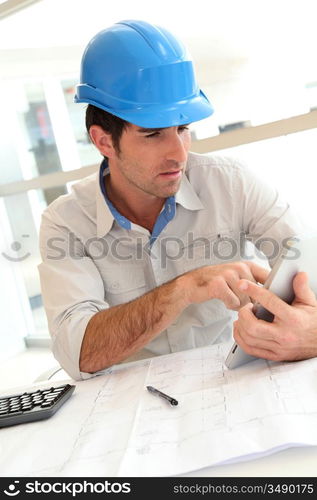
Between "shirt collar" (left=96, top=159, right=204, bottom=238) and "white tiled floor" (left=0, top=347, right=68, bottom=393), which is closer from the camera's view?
"shirt collar" (left=96, top=159, right=204, bottom=238)

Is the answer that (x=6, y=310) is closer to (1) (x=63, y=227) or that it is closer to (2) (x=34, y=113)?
(2) (x=34, y=113)

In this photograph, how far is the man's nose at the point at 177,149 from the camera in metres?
1.35

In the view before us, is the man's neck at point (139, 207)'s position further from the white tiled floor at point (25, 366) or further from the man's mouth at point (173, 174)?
the white tiled floor at point (25, 366)

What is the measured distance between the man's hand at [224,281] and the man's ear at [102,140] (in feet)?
1.91

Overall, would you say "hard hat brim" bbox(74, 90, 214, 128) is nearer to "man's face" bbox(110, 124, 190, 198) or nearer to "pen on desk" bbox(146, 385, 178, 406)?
"man's face" bbox(110, 124, 190, 198)

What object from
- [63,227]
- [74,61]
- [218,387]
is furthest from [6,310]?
[218,387]

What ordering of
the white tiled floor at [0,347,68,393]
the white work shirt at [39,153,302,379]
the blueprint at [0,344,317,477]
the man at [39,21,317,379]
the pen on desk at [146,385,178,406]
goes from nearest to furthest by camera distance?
the blueprint at [0,344,317,477] < the pen on desk at [146,385,178,406] < the man at [39,21,317,379] < the white work shirt at [39,153,302,379] < the white tiled floor at [0,347,68,393]

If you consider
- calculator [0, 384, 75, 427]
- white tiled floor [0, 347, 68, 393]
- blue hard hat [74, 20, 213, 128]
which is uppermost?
blue hard hat [74, 20, 213, 128]

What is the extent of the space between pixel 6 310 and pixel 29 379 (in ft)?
2.07

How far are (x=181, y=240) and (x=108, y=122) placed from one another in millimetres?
438

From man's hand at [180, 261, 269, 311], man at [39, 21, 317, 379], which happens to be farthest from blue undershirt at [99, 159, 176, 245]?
man's hand at [180, 261, 269, 311]

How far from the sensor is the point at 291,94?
2254 mm

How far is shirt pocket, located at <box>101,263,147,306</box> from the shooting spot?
1.53 m

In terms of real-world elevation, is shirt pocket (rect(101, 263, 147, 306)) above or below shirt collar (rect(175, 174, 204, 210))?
below
